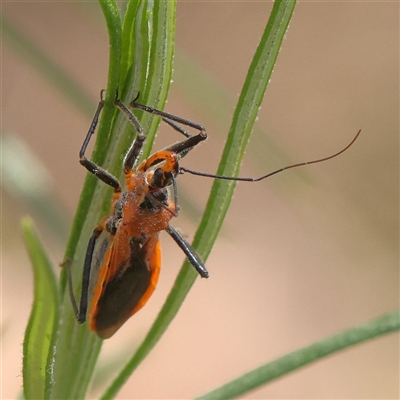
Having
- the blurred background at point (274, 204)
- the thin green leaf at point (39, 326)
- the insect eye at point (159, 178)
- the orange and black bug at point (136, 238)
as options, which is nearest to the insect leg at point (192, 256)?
the orange and black bug at point (136, 238)

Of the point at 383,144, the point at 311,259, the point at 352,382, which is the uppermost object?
the point at 383,144

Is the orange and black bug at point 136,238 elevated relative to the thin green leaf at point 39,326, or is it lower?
elevated

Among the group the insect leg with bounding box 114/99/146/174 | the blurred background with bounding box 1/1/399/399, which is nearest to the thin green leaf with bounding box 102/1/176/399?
the insect leg with bounding box 114/99/146/174

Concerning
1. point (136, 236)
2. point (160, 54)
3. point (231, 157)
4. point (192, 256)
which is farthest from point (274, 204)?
point (160, 54)

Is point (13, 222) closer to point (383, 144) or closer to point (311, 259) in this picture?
point (311, 259)

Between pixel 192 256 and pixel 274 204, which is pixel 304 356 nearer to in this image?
pixel 192 256

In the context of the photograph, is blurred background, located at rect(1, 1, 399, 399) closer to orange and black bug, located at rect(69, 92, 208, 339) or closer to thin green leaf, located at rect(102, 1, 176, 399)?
orange and black bug, located at rect(69, 92, 208, 339)

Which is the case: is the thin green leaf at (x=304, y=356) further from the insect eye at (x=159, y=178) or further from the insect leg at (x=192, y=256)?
the insect eye at (x=159, y=178)

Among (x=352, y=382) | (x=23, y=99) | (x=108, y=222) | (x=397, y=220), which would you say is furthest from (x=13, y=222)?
(x=397, y=220)
